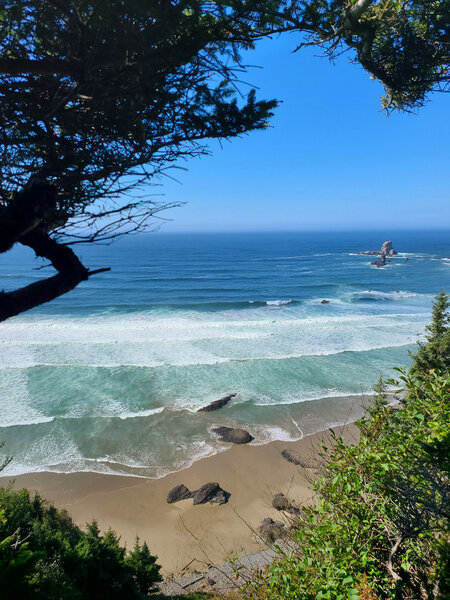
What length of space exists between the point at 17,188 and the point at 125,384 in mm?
18793

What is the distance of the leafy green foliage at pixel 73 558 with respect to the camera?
22.6 feet

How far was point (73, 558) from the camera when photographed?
799cm

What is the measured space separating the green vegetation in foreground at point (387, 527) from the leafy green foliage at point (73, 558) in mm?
4484

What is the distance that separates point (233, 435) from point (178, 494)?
399cm

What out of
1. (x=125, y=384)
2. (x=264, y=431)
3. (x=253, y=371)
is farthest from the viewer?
(x=253, y=371)

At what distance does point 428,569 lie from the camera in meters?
3.87

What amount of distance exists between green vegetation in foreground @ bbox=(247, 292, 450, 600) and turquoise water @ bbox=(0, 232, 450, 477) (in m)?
11.6

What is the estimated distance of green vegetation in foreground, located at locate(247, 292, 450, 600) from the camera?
142 inches

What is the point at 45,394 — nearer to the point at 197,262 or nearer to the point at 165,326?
the point at 165,326

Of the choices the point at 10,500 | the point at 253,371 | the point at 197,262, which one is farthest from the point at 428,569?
the point at 197,262

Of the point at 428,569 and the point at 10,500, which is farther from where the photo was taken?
the point at 10,500

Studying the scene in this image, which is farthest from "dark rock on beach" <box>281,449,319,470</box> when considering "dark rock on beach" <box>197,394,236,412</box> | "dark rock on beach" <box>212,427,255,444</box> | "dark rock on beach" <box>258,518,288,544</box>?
"dark rock on beach" <box>197,394,236,412</box>

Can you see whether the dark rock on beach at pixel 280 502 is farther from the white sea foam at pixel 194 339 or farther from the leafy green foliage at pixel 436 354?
the white sea foam at pixel 194 339

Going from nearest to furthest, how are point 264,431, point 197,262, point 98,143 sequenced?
point 98,143 < point 264,431 < point 197,262
